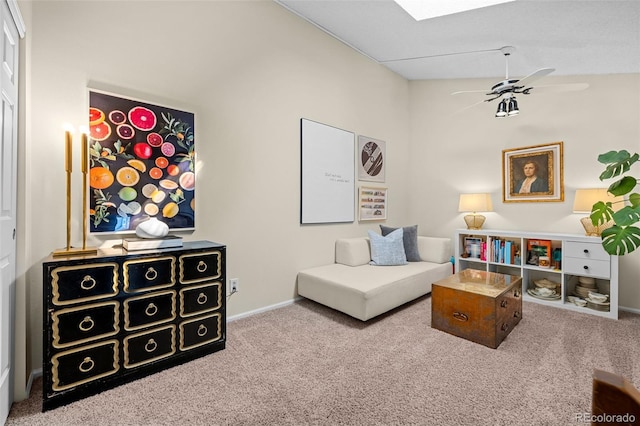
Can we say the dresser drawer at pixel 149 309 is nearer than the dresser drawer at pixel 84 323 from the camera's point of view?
No

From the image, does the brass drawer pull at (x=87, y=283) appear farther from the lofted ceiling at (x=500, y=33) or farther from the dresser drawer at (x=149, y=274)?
the lofted ceiling at (x=500, y=33)

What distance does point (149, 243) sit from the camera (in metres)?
1.93

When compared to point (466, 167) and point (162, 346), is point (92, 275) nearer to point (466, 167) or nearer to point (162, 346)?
point (162, 346)

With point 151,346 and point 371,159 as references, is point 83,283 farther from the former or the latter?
point 371,159

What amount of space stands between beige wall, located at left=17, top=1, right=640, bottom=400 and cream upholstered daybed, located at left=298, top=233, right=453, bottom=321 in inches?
9.1

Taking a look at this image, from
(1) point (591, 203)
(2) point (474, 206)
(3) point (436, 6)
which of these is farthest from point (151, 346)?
(1) point (591, 203)

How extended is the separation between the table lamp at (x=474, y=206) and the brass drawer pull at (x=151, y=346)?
12.4 feet

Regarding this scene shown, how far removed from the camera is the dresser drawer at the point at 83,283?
5.20 feet

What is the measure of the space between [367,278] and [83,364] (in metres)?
2.19

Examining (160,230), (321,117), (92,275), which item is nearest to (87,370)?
(92,275)

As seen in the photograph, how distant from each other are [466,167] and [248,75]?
323 centimetres

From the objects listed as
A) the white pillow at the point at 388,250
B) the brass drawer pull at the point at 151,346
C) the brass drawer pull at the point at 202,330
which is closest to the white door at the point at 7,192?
the brass drawer pull at the point at 151,346

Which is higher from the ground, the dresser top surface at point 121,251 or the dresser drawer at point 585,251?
the dresser top surface at point 121,251

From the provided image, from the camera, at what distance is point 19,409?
158 centimetres
